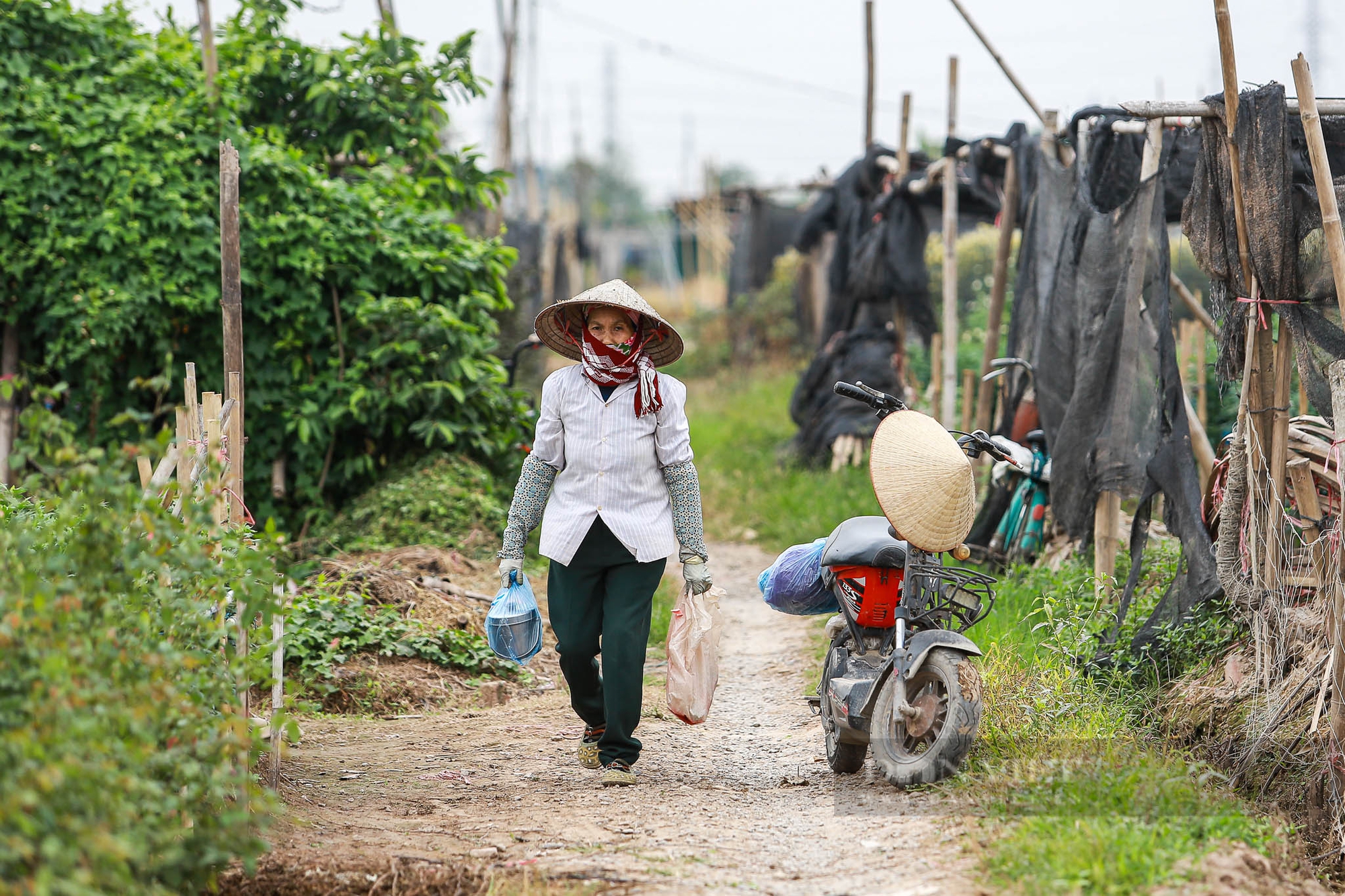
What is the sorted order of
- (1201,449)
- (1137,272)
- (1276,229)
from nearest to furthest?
(1276,229) → (1137,272) → (1201,449)

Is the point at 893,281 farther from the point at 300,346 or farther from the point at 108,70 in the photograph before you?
the point at 108,70

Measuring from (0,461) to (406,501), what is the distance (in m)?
2.67

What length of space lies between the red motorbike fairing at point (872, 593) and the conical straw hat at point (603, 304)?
108 cm

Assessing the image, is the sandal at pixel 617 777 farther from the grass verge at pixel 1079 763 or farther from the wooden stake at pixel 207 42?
the wooden stake at pixel 207 42

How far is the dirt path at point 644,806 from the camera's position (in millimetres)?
3535

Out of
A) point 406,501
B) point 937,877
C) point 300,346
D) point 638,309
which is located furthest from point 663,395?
point 300,346

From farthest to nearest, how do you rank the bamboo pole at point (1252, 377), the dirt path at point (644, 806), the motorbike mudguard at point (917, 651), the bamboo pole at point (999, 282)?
the bamboo pole at point (999, 282) < the bamboo pole at point (1252, 377) < the motorbike mudguard at point (917, 651) < the dirt path at point (644, 806)

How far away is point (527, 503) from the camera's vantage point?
Result: 15.3ft

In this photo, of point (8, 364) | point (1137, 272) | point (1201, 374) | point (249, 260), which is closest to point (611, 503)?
point (1137, 272)

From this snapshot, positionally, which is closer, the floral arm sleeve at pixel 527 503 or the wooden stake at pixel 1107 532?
the floral arm sleeve at pixel 527 503

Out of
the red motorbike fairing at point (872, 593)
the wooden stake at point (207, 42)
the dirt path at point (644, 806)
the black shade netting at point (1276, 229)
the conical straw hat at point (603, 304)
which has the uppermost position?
the wooden stake at point (207, 42)

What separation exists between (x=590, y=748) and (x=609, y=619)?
0.60 m

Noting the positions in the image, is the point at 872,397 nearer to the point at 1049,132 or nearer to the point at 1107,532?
the point at 1107,532

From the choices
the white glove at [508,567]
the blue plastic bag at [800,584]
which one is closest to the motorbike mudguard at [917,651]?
the blue plastic bag at [800,584]
